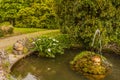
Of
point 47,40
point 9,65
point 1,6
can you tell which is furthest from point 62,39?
point 1,6

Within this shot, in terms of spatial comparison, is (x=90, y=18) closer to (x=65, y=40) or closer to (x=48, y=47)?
(x=48, y=47)

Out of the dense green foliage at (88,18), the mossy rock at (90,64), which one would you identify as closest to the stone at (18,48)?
the dense green foliage at (88,18)

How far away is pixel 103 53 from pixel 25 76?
6328mm

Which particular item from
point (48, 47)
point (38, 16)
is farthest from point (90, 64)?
point (38, 16)

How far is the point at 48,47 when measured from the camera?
18.0m

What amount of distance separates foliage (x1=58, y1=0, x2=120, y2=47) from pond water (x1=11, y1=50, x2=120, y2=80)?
1.59m

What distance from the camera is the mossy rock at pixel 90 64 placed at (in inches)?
628

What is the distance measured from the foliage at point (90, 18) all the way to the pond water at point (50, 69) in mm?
1585

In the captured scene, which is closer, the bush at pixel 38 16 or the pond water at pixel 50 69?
the pond water at pixel 50 69

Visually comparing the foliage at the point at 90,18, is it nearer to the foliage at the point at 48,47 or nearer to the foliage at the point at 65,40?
the foliage at the point at 48,47

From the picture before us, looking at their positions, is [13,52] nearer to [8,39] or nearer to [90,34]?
[8,39]

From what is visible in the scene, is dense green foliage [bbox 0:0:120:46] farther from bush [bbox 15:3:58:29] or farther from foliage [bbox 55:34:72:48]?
A: bush [bbox 15:3:58:29]

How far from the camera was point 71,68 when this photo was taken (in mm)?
16625

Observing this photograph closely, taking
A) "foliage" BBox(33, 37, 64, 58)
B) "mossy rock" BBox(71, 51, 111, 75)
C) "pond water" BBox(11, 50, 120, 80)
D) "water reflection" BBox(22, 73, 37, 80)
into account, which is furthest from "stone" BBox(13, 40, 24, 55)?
"mossy rock" BBox(71, 51, 111, 75)
